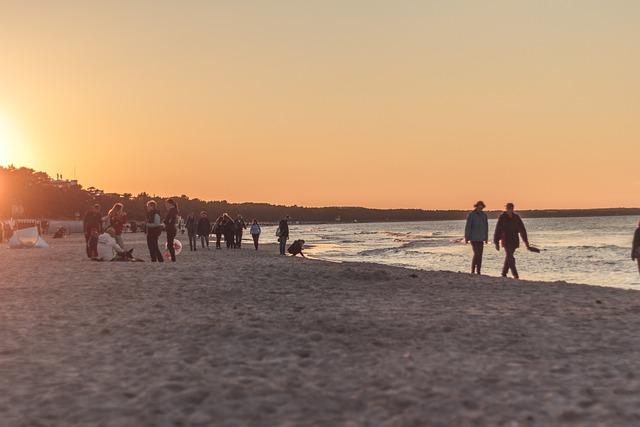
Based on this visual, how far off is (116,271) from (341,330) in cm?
911

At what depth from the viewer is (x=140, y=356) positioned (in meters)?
6.45

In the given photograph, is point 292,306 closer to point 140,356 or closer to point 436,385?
Answer: point 140,356

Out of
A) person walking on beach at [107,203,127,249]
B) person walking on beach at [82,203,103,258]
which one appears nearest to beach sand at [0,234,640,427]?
person walking on beach at [107,203,127,249]

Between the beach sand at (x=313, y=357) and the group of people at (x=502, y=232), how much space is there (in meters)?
3.81

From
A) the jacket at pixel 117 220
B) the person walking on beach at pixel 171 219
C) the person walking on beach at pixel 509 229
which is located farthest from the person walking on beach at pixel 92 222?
the person walking on beach at pixel 509 229

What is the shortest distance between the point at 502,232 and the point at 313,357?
36.0 ft

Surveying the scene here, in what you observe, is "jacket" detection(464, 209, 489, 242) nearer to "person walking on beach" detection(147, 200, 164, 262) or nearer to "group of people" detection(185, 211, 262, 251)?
"person walking on beach" detection(147, 200, 164, 262)

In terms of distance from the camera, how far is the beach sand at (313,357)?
15.0ft

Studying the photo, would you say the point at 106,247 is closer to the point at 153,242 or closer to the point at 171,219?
the point at 153,242

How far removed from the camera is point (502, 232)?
16.1m

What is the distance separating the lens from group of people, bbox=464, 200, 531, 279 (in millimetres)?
15890

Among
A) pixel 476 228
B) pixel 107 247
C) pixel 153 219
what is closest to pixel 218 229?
pixel 107 247

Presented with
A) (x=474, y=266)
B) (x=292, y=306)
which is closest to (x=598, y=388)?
(x=292, y=306)

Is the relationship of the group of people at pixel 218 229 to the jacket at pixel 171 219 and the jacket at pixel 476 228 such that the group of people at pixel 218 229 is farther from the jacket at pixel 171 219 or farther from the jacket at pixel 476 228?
the jacket at pixel 476 228
